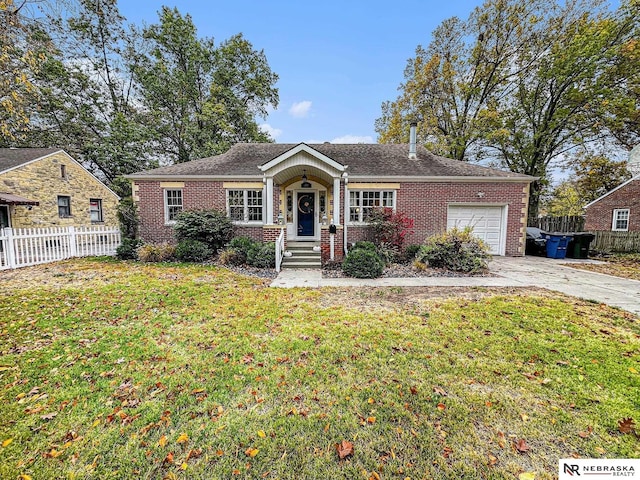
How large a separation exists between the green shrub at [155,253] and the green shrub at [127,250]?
697 mm

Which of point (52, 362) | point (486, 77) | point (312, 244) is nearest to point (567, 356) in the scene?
point (52, 362)

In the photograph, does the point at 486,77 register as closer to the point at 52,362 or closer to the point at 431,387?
the point at 431,387

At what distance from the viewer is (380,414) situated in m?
2.52

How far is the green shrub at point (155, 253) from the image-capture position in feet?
33.1

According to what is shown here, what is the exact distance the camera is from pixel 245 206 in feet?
38.4

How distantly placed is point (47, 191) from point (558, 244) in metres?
26.6

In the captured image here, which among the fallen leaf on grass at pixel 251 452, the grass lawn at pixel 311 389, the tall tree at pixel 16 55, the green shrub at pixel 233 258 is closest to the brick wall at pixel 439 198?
the grass lawn at pixel 311 389

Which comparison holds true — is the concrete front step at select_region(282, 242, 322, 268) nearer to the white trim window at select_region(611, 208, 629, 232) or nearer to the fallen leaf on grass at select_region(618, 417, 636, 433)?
the fallen leaf on grass at select_region(618, 417, 636, 433)

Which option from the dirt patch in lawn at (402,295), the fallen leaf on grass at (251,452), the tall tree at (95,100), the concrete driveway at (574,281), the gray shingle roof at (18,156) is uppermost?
the tall tree at (95,100)

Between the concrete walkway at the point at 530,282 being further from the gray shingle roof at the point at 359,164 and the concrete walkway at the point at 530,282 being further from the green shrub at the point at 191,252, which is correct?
the gray shingle roof at the point at 359,164

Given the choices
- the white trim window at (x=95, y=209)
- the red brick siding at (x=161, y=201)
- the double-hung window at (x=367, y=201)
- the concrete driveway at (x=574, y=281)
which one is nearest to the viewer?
the concrete driveway at (x=574, y=281)

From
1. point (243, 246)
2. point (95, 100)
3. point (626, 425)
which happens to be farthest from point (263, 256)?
point (95, 100)

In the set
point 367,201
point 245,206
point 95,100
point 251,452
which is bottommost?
point 251,452

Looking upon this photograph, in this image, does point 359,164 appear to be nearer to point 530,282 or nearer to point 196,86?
point 530,282
